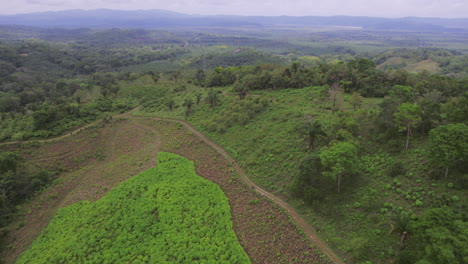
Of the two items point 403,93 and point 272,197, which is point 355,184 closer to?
point 272,197

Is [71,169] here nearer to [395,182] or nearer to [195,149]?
[195,149]

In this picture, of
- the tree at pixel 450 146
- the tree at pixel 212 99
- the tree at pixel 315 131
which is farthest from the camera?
the tree at pixel 212 99

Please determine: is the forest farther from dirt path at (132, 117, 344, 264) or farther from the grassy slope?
dirt path at (132, 117, 344, 264)

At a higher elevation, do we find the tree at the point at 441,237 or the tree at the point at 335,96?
the tree at the point at 335,96

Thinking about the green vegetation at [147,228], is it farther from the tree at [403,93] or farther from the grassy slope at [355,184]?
the tree at [403,93]

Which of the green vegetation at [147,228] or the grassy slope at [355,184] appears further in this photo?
the green vegetation at [147,228]

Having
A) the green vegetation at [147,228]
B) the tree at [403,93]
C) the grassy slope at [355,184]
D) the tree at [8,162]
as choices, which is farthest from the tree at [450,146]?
the tree at [8,162]
